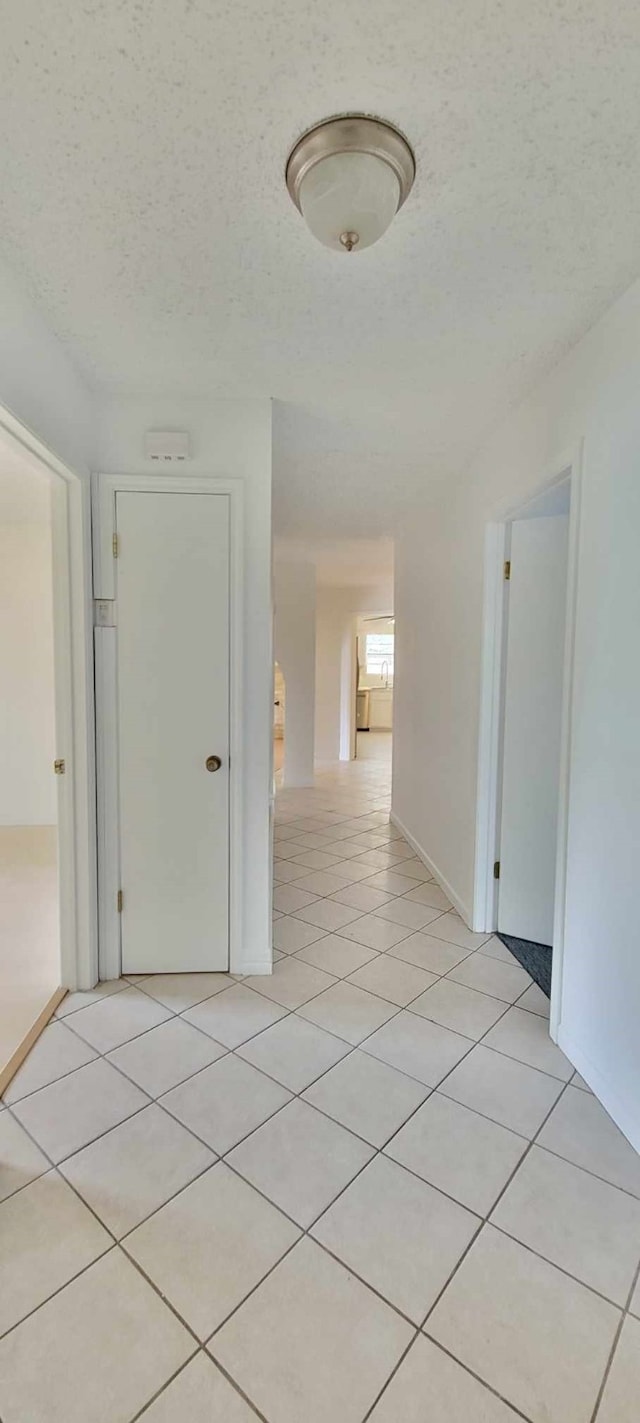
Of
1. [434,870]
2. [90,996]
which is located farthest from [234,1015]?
[434,870]

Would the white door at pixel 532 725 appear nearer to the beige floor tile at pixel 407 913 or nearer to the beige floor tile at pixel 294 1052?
the beige floor tile at pixel 407 913

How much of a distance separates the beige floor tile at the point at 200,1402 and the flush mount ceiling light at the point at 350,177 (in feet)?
7.44

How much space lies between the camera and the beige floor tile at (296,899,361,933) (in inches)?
120

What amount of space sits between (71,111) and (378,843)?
4.13 metres

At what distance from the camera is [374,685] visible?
41.0 ft

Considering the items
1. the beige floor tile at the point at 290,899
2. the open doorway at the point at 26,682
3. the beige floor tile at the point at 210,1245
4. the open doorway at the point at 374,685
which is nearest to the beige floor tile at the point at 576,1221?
the beige floor tile at the point at 210,1245

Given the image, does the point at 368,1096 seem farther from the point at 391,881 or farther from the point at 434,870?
A: the point at 434,870

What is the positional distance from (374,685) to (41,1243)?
37.5 feet

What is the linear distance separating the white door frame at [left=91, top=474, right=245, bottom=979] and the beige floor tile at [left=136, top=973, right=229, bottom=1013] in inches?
4.2

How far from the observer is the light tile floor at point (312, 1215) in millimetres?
1091

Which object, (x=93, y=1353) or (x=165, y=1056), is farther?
(x=165, y=1056)

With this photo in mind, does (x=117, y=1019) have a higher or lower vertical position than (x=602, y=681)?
lower

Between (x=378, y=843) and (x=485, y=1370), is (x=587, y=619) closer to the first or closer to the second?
(x=485, y=1370)

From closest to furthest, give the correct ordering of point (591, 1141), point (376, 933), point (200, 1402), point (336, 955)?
point (200, 1402) < point (591, 1141) < point (336, 955) < point (376, 933)
